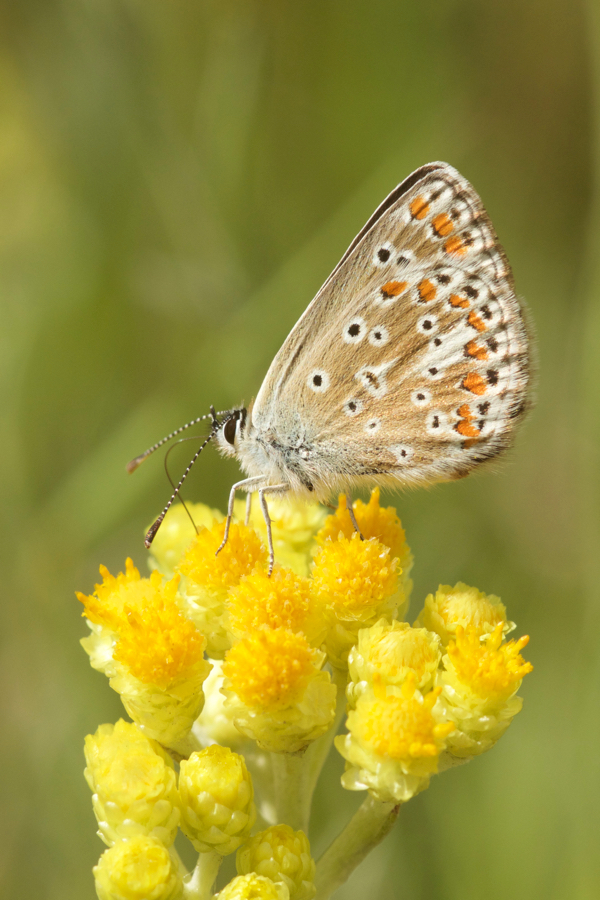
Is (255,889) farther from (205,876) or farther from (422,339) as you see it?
(422,339)

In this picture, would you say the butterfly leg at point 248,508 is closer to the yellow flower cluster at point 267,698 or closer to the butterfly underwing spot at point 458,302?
the yellow flower cluster at point 267,698

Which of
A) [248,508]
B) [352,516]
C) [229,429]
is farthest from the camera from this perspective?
[229,429]

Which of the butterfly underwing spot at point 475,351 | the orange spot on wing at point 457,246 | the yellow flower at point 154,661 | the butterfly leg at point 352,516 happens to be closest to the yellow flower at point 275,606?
the yellow flower at point 154,661

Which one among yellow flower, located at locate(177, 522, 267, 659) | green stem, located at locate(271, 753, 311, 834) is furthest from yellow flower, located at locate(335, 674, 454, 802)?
yellow flower, located at locate(177, 522, 267, 659)

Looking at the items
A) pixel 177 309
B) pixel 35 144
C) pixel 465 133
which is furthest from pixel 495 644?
pixel 35 144

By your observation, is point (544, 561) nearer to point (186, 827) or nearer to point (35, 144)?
point (186, 827)

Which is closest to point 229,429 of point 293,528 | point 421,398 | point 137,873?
point 293,528
